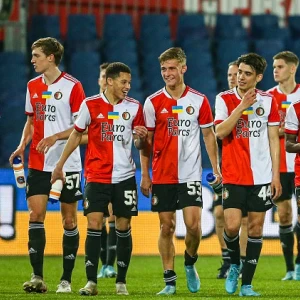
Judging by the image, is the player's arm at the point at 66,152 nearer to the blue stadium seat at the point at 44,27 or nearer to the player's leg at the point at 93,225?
the player's leg at the point at 93,225

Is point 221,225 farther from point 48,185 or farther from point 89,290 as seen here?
point 89,290

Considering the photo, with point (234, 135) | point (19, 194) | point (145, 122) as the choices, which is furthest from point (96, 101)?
point (19, 194)

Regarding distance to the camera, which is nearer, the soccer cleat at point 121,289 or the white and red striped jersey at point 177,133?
the soccer cleat at point 121,289

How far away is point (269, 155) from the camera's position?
906 centimetres

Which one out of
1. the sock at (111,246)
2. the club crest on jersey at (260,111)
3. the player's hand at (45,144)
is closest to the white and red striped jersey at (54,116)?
the player's hand at (45,144)

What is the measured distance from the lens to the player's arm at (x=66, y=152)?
347 inches

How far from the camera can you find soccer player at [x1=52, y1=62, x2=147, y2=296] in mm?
8883

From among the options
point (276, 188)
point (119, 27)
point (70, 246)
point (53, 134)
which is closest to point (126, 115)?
point (53, 134)

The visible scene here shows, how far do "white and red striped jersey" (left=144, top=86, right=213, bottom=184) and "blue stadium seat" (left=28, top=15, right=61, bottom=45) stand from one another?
304 inches

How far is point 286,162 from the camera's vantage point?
439 inches

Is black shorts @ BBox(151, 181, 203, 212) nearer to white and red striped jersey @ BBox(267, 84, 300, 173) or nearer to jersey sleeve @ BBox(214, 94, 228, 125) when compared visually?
jersey sleeve @ BBox(214, 94, 228, 125)

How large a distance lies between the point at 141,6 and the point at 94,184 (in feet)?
32.1

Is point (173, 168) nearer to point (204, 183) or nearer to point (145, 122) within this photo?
point (145, 122)

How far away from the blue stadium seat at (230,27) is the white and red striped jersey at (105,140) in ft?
30.0
